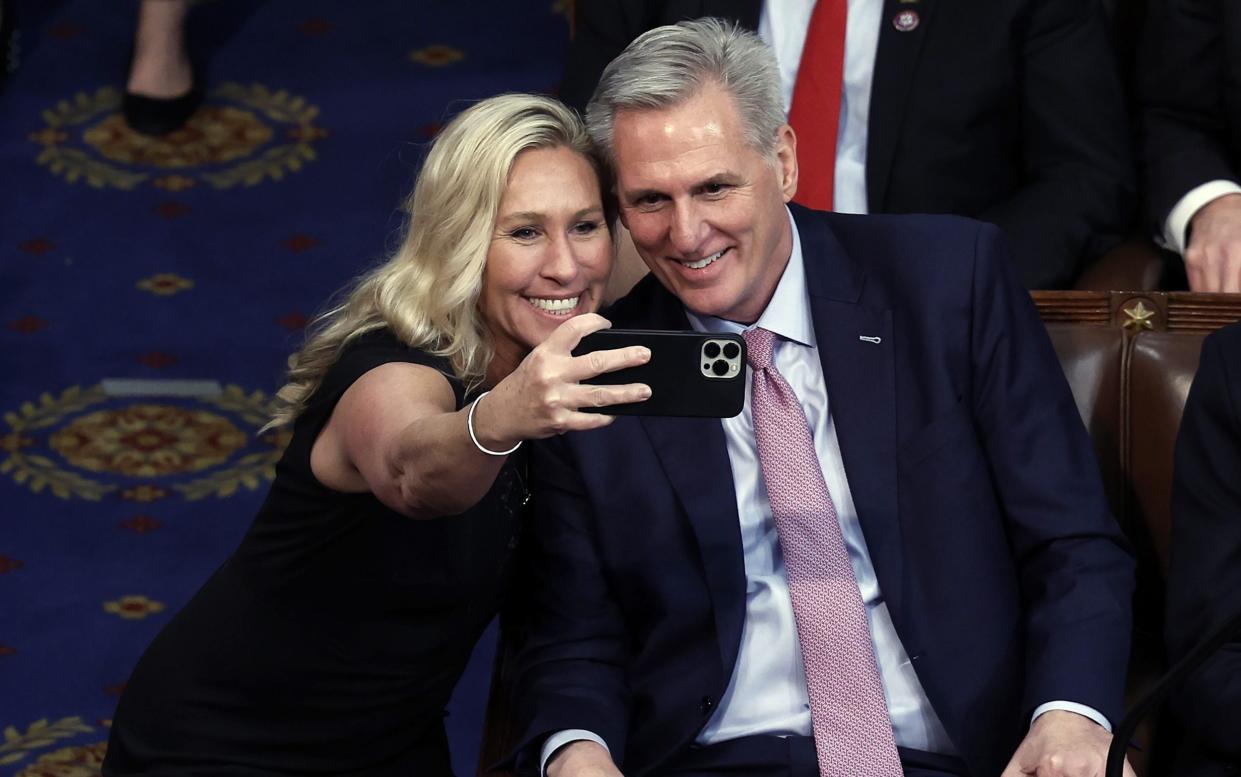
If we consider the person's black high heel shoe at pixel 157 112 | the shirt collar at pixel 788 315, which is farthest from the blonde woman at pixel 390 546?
the person's black high heel shoe at pixel 157 112

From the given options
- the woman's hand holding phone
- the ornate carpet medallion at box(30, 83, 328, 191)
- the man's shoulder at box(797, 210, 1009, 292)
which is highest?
the woman's hand holding phone

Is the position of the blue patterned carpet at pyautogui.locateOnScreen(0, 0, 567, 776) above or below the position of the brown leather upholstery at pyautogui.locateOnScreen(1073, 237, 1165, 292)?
below

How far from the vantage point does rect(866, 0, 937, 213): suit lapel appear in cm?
243

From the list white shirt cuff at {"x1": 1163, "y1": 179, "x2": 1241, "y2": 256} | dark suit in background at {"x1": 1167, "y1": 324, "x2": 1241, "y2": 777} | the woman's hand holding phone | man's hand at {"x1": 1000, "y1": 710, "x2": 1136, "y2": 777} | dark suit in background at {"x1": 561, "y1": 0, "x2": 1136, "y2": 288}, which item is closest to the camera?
the woman's hand holding phone

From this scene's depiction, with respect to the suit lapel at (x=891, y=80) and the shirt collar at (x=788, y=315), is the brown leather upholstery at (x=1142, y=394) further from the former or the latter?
the suit lapel at (x=891, y=80)

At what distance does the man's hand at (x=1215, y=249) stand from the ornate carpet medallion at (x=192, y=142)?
1645mm

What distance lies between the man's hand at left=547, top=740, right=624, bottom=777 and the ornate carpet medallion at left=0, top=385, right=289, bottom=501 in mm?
1207

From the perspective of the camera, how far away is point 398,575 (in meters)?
1.68

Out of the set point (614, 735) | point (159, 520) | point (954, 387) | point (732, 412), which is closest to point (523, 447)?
point (614, 735)

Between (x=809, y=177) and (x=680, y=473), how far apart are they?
82cm

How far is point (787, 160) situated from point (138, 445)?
137 cm

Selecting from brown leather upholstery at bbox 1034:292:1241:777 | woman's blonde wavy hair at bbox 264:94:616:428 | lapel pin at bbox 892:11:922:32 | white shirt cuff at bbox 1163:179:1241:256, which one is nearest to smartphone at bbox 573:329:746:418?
woman's blonde wavy hair at bbox 264:94:616:428

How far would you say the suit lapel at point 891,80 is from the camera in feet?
7.98

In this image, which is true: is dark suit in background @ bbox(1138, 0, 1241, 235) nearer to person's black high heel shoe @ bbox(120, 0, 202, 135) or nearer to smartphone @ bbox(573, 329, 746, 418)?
smartphone @ bbox(573, 329, 746, 418)
